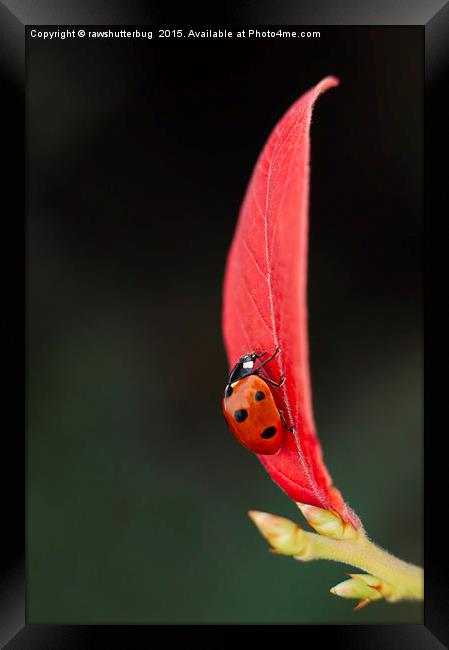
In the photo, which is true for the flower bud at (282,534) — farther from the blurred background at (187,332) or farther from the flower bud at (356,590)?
the blurred background at (187,332)

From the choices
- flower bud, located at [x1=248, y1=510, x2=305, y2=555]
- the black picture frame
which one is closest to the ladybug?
flower bud, located at [x1=248, y1=510, x2=305, y2=555]

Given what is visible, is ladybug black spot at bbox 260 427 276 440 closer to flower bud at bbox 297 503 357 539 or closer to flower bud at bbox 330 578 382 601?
flower bud at bbox 297 503 357 539

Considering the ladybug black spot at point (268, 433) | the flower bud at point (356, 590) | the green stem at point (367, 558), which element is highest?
the ladybug black spot at point (268, 433)

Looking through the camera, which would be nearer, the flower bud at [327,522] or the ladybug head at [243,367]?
the flower bud at [327,522]

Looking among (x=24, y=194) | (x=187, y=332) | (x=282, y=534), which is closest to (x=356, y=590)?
(x=282, y=534)

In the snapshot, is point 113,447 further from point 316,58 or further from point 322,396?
point 316,58

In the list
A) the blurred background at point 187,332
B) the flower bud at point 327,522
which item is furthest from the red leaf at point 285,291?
the blurred background at point 187,332

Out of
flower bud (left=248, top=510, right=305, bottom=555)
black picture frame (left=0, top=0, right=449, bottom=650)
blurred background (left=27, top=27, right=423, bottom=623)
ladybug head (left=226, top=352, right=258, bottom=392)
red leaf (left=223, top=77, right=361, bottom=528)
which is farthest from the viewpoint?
blurred background (left=27, top=27, right=423, bottom=623)

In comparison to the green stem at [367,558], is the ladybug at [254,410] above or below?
above

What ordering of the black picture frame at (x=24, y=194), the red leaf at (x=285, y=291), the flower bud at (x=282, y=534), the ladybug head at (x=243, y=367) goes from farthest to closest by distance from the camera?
the black picture frame at (x=24, y=194) → the ladybug head at (x=243, y=367) → the flower bud at (x=282, y=534) → the red leaf at (x=285, y=291)
